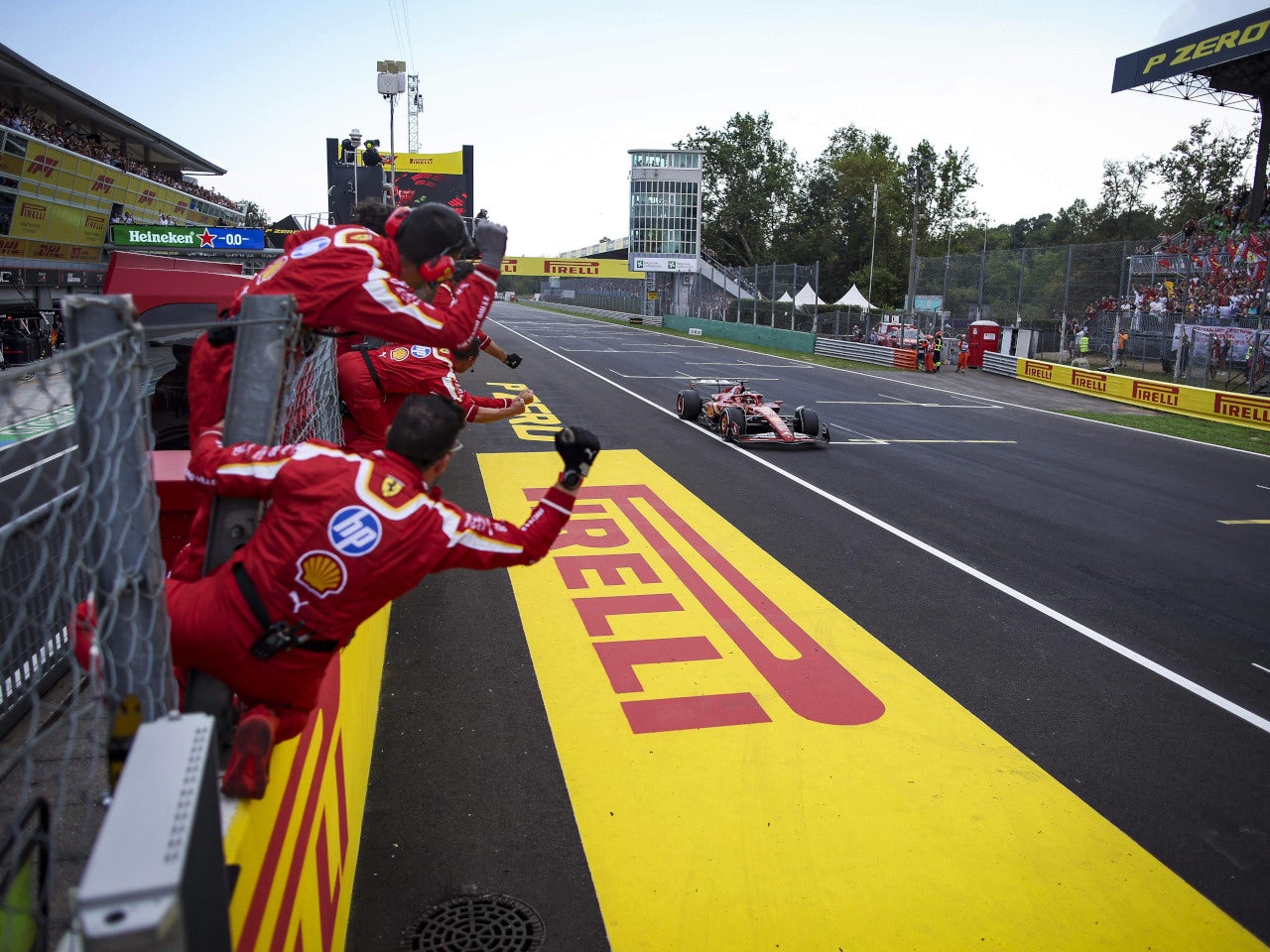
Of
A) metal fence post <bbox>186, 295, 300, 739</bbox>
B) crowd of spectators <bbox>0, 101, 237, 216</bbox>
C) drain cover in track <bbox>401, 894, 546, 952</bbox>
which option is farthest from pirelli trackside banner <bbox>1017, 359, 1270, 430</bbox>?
crowd of spectators <bbox>0, 101, 237, 216</bbox>

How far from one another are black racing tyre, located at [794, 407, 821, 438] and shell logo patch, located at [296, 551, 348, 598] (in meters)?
11.1

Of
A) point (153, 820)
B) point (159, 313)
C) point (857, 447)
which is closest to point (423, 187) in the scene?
point (857, 447)

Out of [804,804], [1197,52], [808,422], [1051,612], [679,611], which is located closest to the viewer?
[804,804]

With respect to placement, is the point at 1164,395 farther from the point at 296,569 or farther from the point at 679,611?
the point at 296,569

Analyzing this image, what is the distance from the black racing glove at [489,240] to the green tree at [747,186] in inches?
3324

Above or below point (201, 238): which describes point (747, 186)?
above

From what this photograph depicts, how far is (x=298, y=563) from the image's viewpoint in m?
2.36

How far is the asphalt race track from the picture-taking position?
3.47 meters

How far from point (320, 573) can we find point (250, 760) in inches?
19.6

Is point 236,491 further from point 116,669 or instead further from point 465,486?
point 465,486

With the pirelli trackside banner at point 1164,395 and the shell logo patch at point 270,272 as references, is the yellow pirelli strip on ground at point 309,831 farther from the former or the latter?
the pirelli trackside banner at point 1164,395

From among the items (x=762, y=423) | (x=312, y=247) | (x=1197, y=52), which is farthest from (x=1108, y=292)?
(x=312, y=247)

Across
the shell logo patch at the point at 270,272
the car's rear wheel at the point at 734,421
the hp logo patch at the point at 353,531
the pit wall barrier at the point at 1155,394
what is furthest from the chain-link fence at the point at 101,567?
the pit wall barrier at the point at 1155,394

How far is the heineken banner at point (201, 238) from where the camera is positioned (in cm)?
1366
